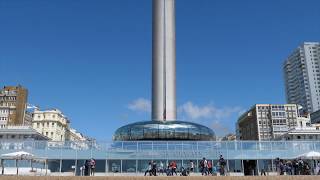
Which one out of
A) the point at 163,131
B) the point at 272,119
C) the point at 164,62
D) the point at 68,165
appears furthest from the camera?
the point at 272,119

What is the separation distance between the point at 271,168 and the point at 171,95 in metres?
22.2

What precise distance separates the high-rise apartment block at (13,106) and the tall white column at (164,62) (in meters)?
76.4

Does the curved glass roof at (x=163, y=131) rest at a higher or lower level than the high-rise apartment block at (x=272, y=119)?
lower

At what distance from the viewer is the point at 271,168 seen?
51906mm

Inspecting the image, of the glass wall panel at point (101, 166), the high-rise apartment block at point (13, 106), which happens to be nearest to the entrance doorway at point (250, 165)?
the glass wall panel at point (101, 166)

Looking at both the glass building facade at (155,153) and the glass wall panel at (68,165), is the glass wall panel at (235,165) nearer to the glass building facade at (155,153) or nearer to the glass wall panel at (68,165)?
the glass building facade at (155,153)

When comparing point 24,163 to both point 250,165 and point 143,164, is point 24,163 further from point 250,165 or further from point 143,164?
point 250,165

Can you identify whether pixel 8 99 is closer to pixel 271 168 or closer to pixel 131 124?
pixel 131 124

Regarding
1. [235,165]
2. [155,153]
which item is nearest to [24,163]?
[155,153]

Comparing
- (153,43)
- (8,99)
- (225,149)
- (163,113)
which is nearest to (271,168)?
(225,149)

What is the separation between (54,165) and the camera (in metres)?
51.8

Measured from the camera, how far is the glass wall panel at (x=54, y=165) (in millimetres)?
51312

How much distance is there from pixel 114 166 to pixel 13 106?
94.3 meters

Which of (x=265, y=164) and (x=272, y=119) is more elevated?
(x=272, y=119)
